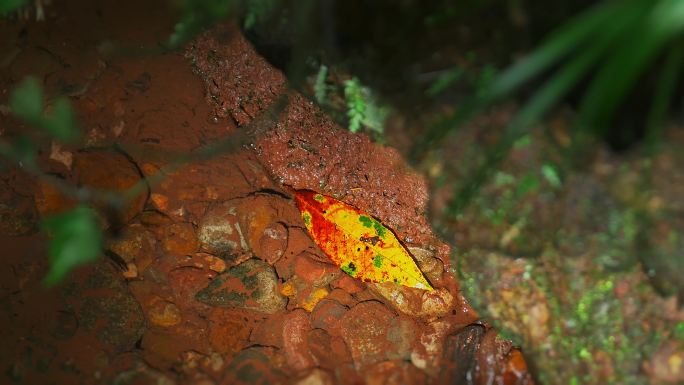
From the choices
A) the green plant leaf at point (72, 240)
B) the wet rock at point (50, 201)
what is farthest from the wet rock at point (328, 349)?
the wet rock at point (50, 201)

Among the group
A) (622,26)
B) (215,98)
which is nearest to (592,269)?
(622,26)

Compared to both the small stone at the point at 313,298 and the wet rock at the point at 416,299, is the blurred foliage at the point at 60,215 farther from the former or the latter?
the wet rock at the point at 416,299

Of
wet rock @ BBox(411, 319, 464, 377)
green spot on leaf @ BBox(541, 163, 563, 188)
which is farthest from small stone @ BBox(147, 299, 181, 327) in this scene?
green spot on leaf @ BBox(541, 163, 563, 188)

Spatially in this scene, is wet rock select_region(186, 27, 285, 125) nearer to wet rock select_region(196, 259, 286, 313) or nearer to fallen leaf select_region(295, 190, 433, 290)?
fallen leaf select_region(295, 190, 433, 290)

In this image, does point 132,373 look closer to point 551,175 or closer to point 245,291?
point 245,291

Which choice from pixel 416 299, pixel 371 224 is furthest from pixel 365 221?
pixel 416 299

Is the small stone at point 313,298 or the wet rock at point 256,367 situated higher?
the small stone at point 313,298
